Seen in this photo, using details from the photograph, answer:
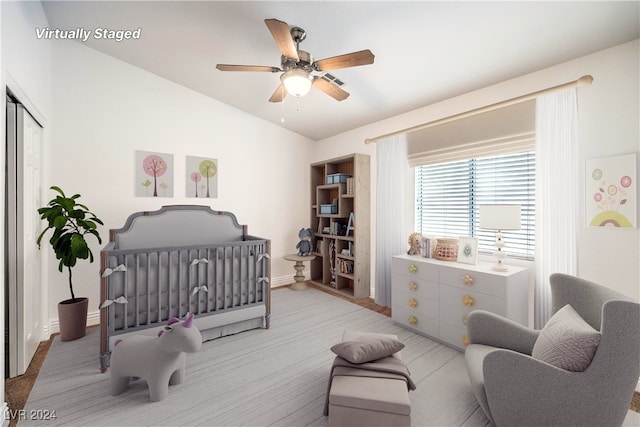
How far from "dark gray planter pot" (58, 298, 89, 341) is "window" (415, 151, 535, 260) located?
367cm

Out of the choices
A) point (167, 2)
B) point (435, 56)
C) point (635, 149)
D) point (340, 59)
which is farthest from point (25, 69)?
point (635, 149)

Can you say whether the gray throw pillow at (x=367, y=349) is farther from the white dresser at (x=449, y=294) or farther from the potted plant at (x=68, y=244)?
the potted plant at (x=68, y=244)

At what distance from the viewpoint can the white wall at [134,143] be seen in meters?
2.78

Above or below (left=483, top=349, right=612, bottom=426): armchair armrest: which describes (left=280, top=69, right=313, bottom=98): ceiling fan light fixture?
above

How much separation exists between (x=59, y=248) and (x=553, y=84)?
4375mm

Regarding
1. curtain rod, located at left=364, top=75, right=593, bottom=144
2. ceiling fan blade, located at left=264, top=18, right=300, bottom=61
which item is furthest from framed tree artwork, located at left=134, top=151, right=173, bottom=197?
curtain rod, located at left=364, top=75, right=593, bottom=144

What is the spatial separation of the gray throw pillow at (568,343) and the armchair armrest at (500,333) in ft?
0.66

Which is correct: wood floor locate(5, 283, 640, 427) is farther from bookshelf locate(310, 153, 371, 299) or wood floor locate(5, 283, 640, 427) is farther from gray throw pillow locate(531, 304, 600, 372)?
bookshelf locate(310, 153, 371, 299)

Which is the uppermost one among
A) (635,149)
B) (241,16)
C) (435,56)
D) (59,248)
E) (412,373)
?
(241,16)

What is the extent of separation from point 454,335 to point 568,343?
1141 millimetres

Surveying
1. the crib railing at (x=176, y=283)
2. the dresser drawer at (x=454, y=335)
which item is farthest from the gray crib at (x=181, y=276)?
the dresser drawer at (x=454, y=335)

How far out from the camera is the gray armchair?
3.95 ft

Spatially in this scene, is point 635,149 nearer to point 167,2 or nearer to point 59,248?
point 167,2

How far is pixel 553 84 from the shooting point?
2.20 metres
